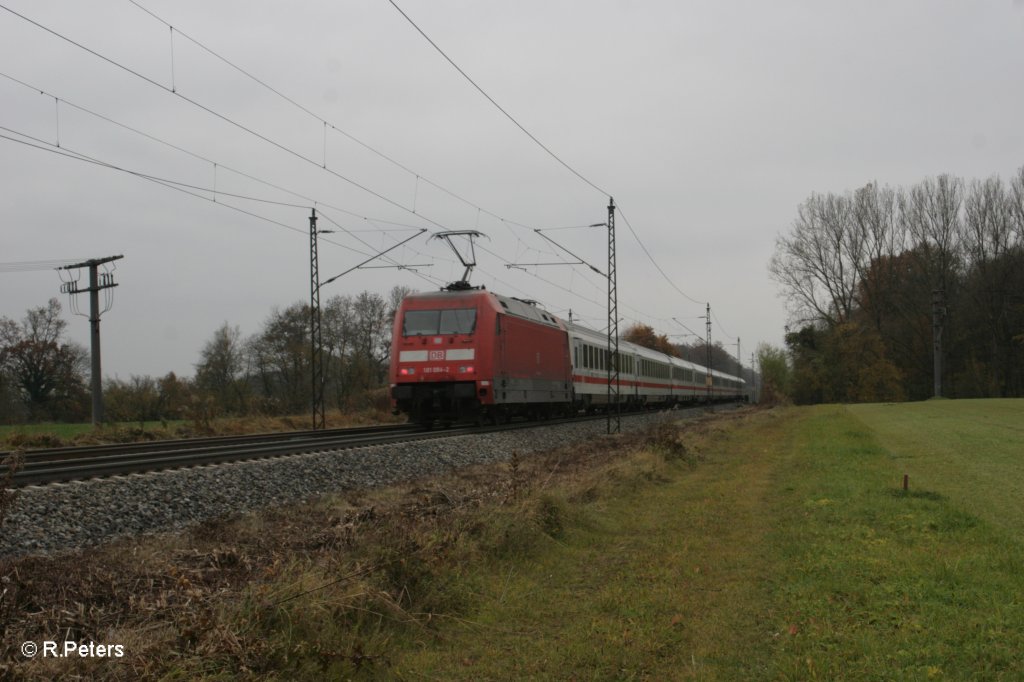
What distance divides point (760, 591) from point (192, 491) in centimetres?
682

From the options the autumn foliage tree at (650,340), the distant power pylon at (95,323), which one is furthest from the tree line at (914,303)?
the distant power pylon at (95,323)

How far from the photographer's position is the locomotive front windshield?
21953 mm

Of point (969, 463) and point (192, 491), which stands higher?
point (192, 491)

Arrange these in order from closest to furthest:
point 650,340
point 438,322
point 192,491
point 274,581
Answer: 1. point 274,581
2. point 192,491
3. point 438,322
4. point 650,340

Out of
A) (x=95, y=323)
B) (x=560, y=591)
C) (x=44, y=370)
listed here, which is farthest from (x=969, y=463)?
(x=44, y=370)

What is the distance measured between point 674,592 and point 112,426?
2304cm

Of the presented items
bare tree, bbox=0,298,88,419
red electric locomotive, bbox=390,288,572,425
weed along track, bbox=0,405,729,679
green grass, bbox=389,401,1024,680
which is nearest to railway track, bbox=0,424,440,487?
weed along track, bbox=0,405,729,679

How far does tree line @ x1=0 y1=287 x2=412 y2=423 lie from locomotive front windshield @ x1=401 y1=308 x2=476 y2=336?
15.3 meters

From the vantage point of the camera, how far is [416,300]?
22.9 meters

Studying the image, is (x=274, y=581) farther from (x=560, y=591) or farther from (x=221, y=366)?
(x=221, y=366)

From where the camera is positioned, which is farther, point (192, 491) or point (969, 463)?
point (969, 463)

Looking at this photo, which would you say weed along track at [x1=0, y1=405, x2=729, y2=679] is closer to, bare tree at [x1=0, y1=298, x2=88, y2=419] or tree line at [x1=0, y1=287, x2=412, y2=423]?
tree line at [x1=0, y1=287, x2=412, y2=423]

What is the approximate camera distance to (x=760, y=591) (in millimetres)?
6348

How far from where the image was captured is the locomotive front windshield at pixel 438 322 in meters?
22.0
